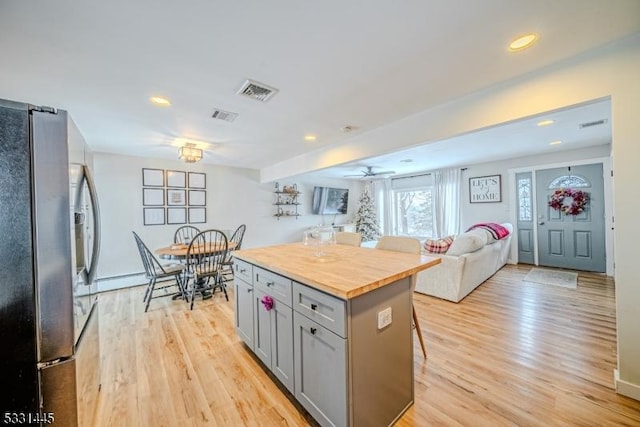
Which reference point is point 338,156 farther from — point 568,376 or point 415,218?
point 415,218

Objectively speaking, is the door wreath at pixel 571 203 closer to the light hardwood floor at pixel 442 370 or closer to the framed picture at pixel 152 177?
the light hardwood floor at pixel 442 370

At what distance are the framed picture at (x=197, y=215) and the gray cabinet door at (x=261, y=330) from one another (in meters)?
3.73

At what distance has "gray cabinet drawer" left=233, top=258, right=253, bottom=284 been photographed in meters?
2.12

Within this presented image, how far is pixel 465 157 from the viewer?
16.9 ft

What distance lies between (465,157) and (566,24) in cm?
402

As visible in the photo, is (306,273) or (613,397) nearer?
(306,273)

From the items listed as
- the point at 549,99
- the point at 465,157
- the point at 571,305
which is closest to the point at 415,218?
the point at 465,157

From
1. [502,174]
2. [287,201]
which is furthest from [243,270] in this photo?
[502,174]

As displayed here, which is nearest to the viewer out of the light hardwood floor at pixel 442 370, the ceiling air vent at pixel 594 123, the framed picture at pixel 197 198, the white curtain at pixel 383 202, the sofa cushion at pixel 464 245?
the light hardwood floor at pixel 442 370

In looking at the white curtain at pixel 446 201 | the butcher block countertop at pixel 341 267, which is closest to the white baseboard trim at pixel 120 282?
the butcher block countertop at pixel 341 267

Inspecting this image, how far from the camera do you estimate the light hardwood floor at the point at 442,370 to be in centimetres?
156

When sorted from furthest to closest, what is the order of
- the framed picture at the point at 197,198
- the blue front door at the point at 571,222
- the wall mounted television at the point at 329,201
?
the wall mounted television at the point at 329,201 < the framed picture at the point at 197,198 < the blue front door at the point at 571,222

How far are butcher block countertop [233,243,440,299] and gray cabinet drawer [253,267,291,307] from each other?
7 centimetres

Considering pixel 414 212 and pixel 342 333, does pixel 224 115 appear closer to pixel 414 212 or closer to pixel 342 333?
pixel 342 333
